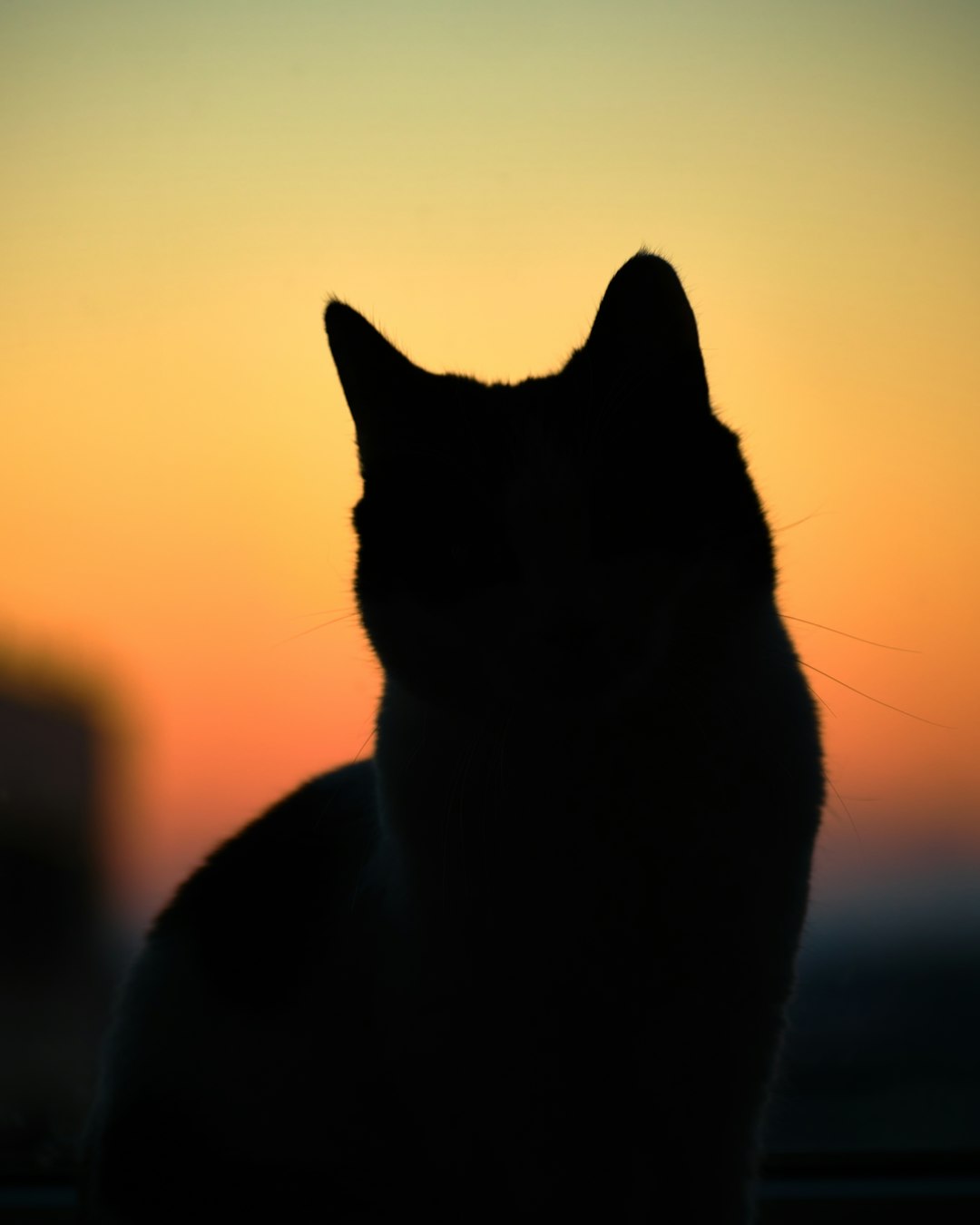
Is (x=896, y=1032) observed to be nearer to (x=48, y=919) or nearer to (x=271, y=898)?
(x=271, y=898)

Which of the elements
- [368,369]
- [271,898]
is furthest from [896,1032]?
[368,369]

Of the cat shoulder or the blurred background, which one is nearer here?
the cat shoulder

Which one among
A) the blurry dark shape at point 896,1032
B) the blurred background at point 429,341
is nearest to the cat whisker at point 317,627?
the blurred background at point 429,341

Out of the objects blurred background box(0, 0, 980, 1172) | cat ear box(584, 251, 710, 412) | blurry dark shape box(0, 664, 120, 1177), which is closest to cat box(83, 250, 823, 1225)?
cat ear box(584, 251, 710, 412)

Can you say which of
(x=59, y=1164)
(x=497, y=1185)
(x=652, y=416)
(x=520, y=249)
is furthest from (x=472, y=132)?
(x=59, y=1164)

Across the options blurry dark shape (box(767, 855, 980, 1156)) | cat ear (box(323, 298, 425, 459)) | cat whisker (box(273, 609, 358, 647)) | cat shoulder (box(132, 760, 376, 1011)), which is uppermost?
cat ear (box(323, 298, 425, 459))

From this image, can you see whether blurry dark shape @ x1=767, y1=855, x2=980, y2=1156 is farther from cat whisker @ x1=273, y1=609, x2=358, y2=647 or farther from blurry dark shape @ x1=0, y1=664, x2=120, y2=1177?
blurry dark shape @ x1=0, y1=664, x2=120, y2=1177
